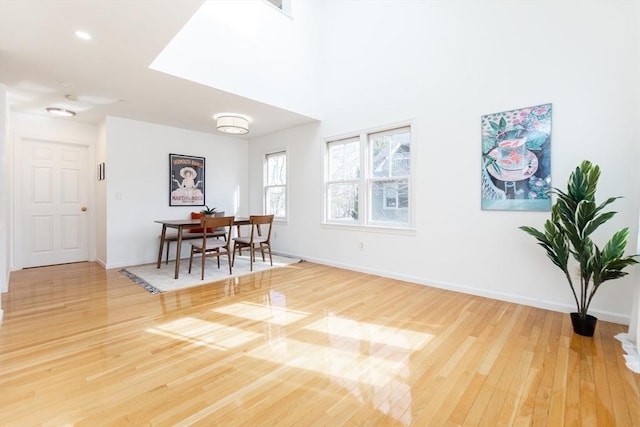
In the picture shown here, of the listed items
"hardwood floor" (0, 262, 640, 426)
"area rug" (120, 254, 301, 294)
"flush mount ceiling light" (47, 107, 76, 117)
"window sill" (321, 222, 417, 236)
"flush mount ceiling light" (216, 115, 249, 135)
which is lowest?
"hardwood floor" (0, 262, 640, 426)

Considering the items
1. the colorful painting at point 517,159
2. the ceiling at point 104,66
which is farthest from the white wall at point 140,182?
the colorful painting at point 517,159

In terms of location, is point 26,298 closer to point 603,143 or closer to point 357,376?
point 357,376

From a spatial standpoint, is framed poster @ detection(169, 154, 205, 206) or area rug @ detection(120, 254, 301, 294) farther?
framed poster @ detection(169, 154, 205, 206)

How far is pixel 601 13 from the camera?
98.0 inches

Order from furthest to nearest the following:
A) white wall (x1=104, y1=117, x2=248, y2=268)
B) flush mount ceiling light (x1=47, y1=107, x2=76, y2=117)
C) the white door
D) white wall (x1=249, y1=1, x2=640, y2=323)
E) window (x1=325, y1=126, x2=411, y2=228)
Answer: white wall (x1=104, y1=117, x2=248, y2=268) → the white door → flush mount ceiling light (x1=47, y1=107, x2=76, y2=117) → window (x1=325, y1=126, x2=411, y2=228) → white wall (x1=249, y1=1, x2=640, y2=323)

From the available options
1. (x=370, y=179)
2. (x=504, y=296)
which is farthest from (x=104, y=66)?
(x=504, y=296)

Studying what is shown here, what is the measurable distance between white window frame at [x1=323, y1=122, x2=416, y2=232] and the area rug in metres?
1.30

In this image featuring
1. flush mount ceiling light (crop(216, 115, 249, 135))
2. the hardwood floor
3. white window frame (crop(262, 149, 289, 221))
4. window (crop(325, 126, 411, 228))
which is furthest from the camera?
white window frame (crop(262, 149, 289, 221))

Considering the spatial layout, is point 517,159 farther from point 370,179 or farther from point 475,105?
point 370,179

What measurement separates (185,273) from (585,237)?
4.42 m

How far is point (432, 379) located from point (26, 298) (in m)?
4.01

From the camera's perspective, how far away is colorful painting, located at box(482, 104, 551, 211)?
275 centimetres

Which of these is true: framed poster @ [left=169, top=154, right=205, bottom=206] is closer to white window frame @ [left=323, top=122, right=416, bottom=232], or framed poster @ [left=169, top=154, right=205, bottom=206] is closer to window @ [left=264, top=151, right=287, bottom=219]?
window @ [left=264, top=151, right=287, bottom=219]

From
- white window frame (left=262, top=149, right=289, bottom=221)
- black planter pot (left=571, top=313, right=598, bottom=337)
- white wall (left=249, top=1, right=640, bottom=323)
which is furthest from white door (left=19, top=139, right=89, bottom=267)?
black planter pot (left=571, top=313, right=598, bottom=337)
